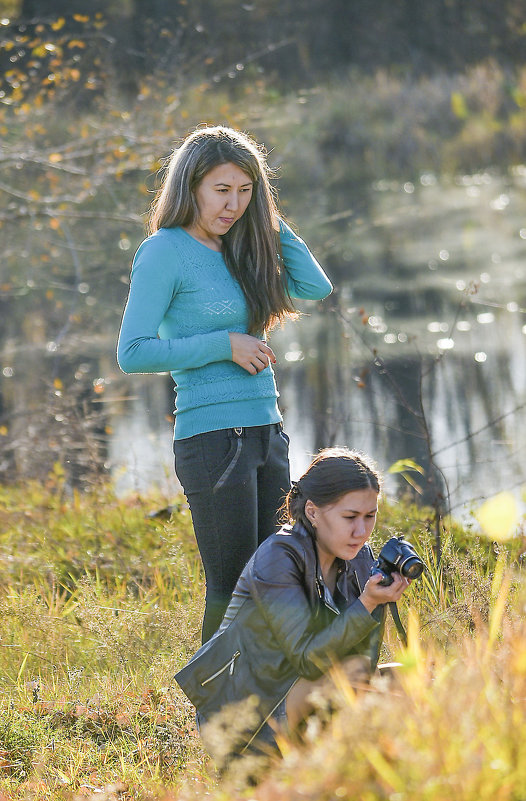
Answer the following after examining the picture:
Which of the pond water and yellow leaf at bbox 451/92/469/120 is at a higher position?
yellow leaf at bbox 451/92/469/120

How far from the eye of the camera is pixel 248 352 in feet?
9.08

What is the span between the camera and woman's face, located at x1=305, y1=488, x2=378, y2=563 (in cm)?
254

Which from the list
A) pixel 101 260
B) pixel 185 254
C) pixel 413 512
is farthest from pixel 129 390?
pixel 185 254

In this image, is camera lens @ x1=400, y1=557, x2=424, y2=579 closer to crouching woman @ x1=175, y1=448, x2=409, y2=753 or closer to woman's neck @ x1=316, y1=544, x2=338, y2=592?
crouching woman @ x1=175, y1=448, x2=409, y2=753

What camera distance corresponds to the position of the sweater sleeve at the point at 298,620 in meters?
2.43

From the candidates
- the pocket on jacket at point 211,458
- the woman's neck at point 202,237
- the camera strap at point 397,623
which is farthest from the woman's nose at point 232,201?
the camera strap at point 397,623

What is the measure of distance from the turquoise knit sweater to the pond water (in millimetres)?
1362

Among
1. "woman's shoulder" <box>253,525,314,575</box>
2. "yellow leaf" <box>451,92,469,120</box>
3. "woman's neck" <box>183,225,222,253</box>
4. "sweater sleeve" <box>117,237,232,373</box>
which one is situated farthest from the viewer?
"yellow leaf" <box>451,92,469,120</box>

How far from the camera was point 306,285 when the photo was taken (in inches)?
121

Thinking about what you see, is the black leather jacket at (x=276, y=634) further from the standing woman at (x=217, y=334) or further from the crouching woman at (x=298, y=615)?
the standing woman at (x=217, y=334)

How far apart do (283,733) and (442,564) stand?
4.40 ft

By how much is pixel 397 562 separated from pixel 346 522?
179 millimetres

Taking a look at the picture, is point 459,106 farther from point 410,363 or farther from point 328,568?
point 328,568

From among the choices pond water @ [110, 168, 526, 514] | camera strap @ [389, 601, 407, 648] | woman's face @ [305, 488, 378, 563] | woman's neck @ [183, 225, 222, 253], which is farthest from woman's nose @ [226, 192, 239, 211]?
pond water @ [110, 168, 526, 514]
